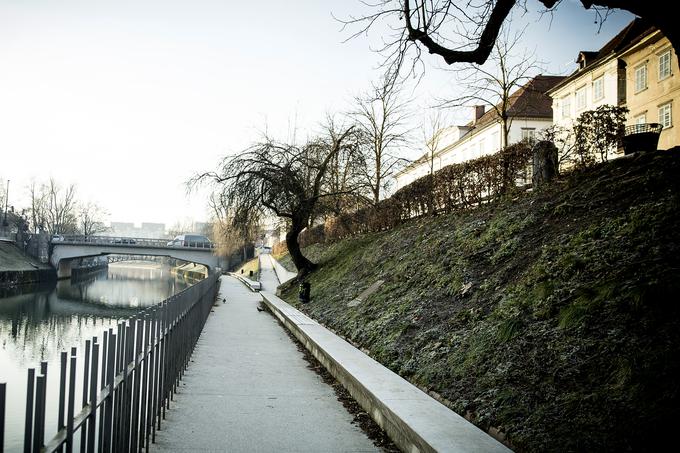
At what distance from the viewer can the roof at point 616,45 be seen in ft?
93.4

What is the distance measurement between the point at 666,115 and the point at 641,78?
10.5 ft

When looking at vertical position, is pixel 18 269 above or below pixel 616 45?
below

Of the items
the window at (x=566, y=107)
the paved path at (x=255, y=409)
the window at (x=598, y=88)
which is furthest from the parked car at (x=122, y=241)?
the paved path at (x=255, y=409)

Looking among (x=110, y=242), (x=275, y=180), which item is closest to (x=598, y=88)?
(x=275, y=180)

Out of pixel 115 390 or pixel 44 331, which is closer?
pixel 115 390

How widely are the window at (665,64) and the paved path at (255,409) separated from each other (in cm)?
2494

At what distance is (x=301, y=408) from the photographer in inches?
248

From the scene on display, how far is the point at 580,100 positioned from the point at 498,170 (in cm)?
2510

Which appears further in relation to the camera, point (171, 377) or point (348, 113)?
point (348, 113)

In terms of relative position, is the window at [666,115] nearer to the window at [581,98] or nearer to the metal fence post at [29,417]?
the window at [581,98]

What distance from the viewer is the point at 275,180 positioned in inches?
878

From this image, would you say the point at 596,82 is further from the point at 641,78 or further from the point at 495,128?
the point at 495,128

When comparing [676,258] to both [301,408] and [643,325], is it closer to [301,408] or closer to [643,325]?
[643,325]

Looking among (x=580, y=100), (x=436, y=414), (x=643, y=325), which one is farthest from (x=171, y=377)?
(x=580, y=100)
